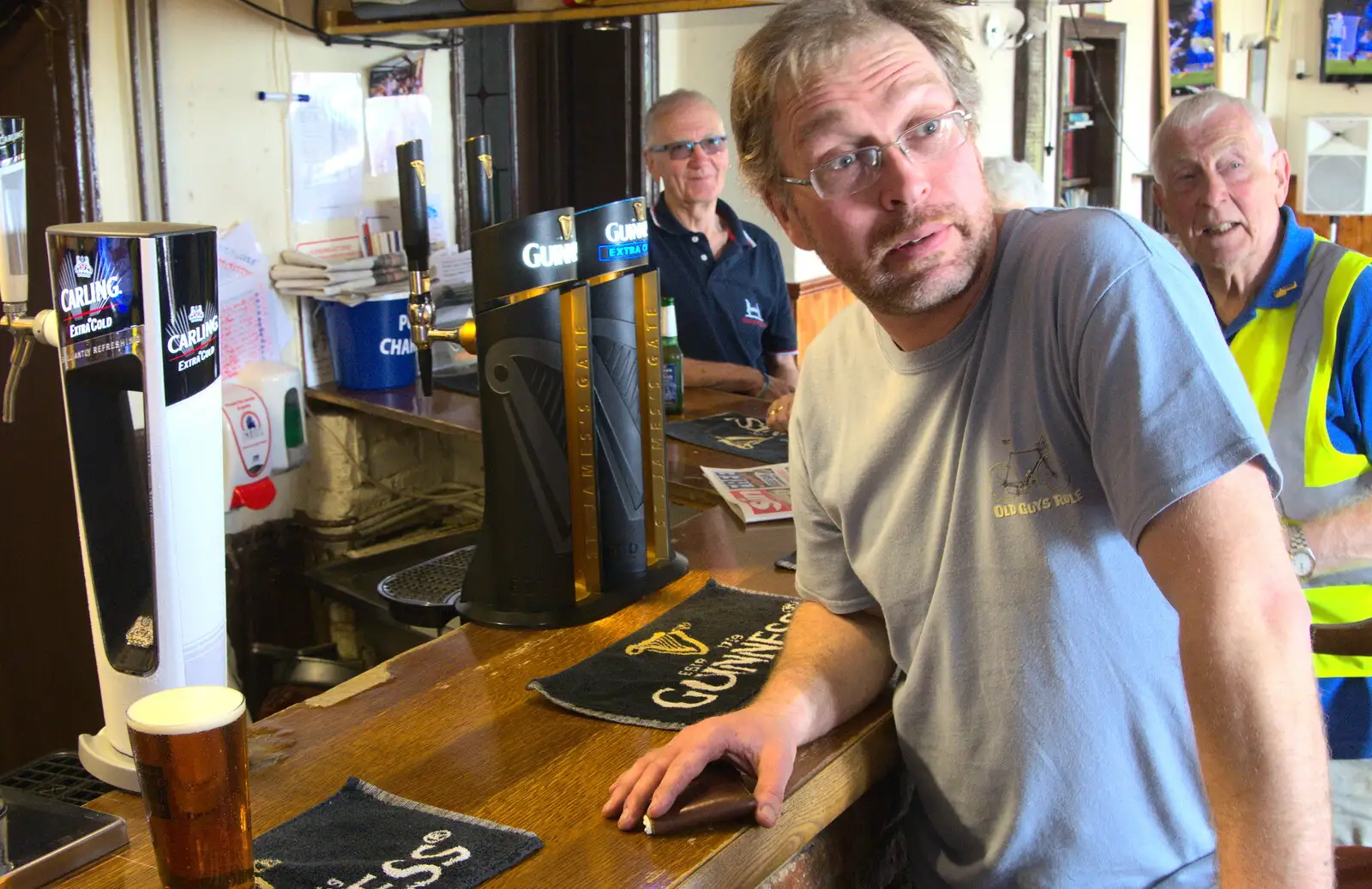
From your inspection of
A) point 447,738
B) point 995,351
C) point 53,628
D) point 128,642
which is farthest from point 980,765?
point 53,628

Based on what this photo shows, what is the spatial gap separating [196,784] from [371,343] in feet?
8.00

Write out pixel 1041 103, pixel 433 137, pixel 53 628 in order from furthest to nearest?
1. pixel 1041 103
2. pixel 433 137
3. pixel 53 628

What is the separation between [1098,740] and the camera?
3.97 ft

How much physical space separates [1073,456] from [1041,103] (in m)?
5.91

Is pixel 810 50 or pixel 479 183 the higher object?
pixel 810 50

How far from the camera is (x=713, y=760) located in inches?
46.5

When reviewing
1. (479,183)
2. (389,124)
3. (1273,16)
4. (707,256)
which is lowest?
(707,256)

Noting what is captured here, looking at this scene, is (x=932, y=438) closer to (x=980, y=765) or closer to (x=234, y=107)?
(x=980, y=765)

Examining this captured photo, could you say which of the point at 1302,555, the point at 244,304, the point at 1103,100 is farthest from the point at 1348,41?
the point at 244,304

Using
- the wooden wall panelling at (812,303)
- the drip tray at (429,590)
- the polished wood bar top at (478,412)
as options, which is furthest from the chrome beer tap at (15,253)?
the wooden wall panelling at (812,303)

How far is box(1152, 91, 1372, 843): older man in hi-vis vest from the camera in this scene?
6.33 ft

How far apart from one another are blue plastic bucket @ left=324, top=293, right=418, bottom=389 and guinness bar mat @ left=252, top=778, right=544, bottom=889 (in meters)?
2.21

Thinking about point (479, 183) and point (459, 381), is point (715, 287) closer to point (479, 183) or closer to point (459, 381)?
point (459, 381)

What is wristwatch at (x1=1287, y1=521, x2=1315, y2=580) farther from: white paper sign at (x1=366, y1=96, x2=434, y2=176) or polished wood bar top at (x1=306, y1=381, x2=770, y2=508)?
white paper sign at (x1=366, y1=96, x2=434, y2=176)
